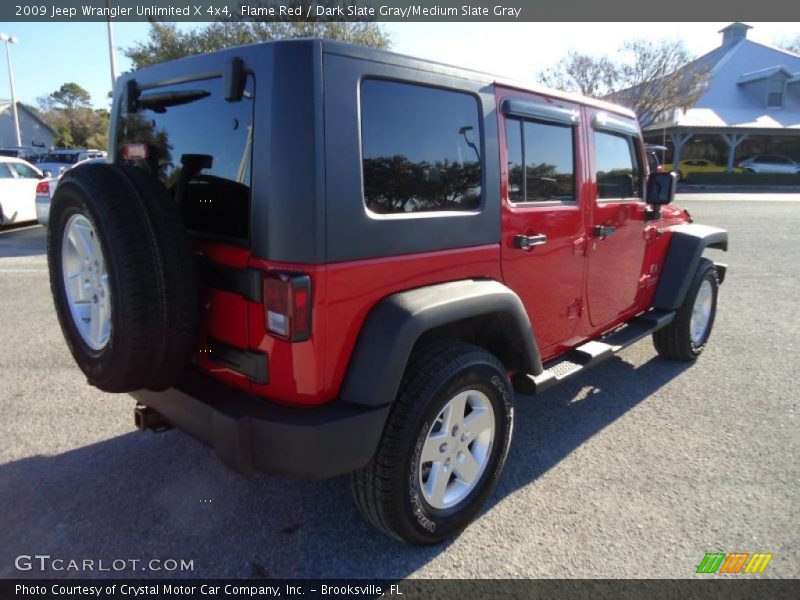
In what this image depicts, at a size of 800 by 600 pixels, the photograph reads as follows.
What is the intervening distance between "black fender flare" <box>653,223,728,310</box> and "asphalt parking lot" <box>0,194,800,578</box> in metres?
0.65

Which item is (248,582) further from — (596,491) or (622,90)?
(622,90)

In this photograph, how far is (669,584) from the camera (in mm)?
2219

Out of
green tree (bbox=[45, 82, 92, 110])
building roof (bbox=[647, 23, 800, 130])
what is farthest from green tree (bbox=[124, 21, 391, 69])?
green tree (bbox=[45, 82, 92, 110])

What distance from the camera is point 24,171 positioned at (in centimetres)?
1236

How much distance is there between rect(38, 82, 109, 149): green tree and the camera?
5841 cm

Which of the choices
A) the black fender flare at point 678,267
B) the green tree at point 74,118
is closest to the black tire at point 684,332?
the black fender flare at point 678,267

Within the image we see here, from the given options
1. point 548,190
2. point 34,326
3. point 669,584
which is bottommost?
point 669,584

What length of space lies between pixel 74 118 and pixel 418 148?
3137 inches

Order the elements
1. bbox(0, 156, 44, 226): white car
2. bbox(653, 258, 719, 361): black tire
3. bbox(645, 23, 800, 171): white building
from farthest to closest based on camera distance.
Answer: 1. bbox(645, 23, 800, 171): white building
2. bbox(0, 156, 44, 226): white car
3. bbox(653, 258, 719, 361): black tire

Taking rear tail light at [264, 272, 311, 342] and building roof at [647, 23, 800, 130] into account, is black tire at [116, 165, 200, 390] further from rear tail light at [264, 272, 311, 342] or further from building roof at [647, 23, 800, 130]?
building roof at [647, 23, 800, 130]

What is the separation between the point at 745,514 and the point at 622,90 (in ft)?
109

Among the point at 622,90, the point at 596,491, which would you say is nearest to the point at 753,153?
the point at 622,90

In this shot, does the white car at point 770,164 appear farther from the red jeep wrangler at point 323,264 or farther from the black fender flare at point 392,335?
the black fender flare at point 392,335

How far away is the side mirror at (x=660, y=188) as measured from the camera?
3.90 metres
